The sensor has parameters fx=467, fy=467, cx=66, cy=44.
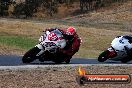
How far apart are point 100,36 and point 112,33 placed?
383 cm

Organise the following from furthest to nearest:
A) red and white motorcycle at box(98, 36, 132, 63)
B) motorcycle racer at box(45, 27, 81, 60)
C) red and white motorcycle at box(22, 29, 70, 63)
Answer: red and white motorcycle at box(98, 36, 132, 63) → motorcycle racer at box(45, 27, 81, 60) → red and white motorcycle at box(22, 29, 70, 63)

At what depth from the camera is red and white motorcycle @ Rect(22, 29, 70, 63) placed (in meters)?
18.0

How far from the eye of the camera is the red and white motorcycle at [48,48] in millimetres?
17953

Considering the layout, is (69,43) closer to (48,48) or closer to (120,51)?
(48,48)

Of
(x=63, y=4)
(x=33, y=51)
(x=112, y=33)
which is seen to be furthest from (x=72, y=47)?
(x=63, y=4)

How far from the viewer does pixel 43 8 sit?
107250 mm

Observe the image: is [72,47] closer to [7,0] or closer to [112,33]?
[112,33]

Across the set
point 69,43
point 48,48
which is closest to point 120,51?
point 69,43

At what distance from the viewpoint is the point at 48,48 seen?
18.0 metres

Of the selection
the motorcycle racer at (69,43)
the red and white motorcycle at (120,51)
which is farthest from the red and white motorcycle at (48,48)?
the red and white motorcycle at (120,51)

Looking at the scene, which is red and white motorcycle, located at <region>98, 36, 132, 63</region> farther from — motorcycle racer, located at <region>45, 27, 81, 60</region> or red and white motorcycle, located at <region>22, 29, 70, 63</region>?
red and white motorcycle, located at <region>22, 29, 70, 63</region>

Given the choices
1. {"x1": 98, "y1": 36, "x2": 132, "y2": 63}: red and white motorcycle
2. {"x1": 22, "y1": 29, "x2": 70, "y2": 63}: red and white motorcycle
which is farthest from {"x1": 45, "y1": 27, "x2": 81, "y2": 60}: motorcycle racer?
{"x1": 98, "y1": 36, "x2": 132, "y2": 63}: red and white motorcycle

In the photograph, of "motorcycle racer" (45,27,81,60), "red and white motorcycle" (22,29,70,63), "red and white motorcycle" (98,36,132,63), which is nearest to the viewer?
"red and white motorcycle" (22,29,70,63)

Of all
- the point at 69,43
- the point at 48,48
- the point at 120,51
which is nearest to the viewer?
the point at 48,48
